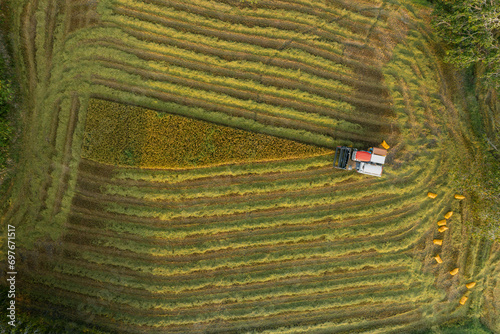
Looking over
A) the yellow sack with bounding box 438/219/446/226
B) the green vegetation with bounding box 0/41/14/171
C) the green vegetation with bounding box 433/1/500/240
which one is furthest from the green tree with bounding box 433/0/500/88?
the green vegetation with bounding box 0/41/14/171

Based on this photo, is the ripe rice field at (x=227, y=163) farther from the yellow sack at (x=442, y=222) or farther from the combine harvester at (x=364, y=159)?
the combine harvester at (x=364, y=159)

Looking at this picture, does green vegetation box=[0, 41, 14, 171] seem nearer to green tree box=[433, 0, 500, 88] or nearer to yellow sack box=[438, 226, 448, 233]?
green tree box=[433, 0, 500, 88]

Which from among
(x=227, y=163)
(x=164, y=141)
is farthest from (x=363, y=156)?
(x=164, y=141)

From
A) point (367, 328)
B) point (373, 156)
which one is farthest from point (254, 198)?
point (367, 328)

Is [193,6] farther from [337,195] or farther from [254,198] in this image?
[337,195]

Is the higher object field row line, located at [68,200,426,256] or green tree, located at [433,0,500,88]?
green tree, located at [433,0,500,88]
